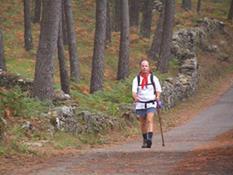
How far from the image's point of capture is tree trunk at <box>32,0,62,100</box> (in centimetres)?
1479

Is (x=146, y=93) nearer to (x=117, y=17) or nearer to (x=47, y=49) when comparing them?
(x=47, y=49)

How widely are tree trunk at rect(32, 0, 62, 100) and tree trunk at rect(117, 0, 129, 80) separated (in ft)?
29.9

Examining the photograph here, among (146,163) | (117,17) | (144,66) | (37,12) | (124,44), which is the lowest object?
(146,163)

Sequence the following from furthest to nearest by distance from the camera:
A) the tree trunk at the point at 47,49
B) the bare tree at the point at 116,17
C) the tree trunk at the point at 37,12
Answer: the tree trunk at the point at 37,12, the bare tree at the point at 116,17, the tree trunk at the point at 47,49

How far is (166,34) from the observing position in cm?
2595

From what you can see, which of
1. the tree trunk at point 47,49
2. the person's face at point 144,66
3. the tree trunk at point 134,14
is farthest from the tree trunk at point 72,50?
the tree trunk at point 134,14

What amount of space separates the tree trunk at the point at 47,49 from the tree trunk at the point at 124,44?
9.10m

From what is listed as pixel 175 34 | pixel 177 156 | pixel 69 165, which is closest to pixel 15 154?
pixel 69 165

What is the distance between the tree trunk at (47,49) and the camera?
14.8 m

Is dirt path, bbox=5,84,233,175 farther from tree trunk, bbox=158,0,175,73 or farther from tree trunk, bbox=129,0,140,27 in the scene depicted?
tree trunk, bbox=129,0,140,27

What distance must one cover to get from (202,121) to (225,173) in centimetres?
1187

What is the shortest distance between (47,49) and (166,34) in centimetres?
1174

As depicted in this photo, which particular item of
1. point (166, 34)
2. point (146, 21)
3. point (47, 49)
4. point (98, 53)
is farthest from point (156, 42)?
point (47, 49)

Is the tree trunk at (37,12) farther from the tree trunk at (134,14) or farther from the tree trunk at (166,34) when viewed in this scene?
the tree trunk at (166,34)
